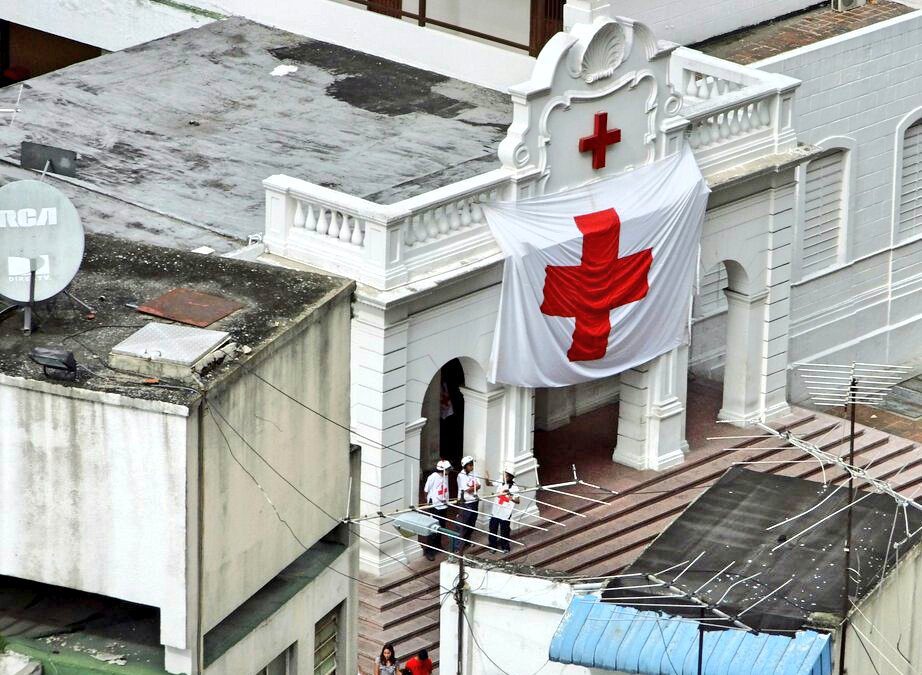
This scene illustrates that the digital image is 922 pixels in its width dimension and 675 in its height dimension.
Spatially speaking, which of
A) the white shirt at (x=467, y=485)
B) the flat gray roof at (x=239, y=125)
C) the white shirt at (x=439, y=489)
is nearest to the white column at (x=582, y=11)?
the flat gray roof at (x=239, y=125)

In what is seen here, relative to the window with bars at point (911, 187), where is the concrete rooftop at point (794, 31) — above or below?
above

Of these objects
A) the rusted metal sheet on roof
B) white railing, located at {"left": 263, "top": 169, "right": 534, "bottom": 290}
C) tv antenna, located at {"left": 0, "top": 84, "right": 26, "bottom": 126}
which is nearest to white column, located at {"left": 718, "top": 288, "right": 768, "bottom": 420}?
white railing, located at {"left": 263, "top": 169, "right": 534, "bottom": 290}

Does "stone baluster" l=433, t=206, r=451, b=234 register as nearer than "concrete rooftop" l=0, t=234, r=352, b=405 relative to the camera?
No

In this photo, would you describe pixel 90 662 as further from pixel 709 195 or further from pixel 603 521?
pixel 709 195

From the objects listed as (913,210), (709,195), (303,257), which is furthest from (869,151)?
(303,257)

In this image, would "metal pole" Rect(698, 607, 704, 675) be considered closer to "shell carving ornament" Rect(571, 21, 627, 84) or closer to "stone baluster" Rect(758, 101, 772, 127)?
"shell carving ornament" Rect(571, 21, 627, 84)

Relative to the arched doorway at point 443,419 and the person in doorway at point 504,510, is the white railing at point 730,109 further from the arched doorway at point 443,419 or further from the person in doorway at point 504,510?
the person in doorway at point 504,510
